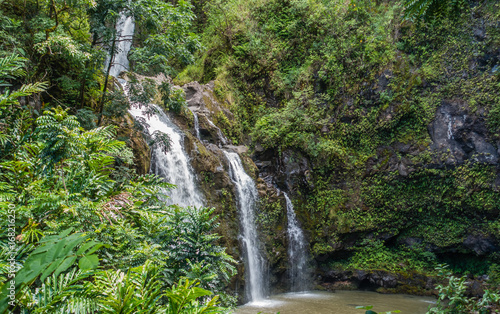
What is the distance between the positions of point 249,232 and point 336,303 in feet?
10.5

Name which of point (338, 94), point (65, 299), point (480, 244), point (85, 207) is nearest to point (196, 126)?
point (338, 94)

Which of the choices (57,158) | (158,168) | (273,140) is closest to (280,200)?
(273,140)

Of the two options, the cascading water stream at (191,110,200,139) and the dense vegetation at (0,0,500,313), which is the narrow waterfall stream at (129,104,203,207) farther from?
the cascading water stream at (191,110,200,139)

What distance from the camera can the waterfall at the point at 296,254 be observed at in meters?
9.82

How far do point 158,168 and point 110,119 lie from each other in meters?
1.98

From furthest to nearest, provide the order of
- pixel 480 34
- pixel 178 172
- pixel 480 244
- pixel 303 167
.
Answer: pixel 303 167 → pixel 480 34 → pixel 480 244 → pixel 178 172

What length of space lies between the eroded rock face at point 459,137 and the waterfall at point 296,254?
5.77 m

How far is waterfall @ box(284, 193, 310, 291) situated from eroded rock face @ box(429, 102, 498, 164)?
5.77 metres

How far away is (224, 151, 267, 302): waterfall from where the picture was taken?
8.28 meters

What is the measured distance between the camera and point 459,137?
32.7 ft

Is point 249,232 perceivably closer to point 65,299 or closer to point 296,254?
point 296,254

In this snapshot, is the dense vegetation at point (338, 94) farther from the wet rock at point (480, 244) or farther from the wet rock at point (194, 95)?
the wet rock at point (194, 95)

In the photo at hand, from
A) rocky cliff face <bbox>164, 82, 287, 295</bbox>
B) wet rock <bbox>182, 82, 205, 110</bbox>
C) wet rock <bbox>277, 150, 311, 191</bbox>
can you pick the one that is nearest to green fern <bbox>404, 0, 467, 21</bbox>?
rocky cliff face <bbox>164, 82, 287, 295</bbox>

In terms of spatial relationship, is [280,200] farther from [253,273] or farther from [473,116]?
[473,116]
